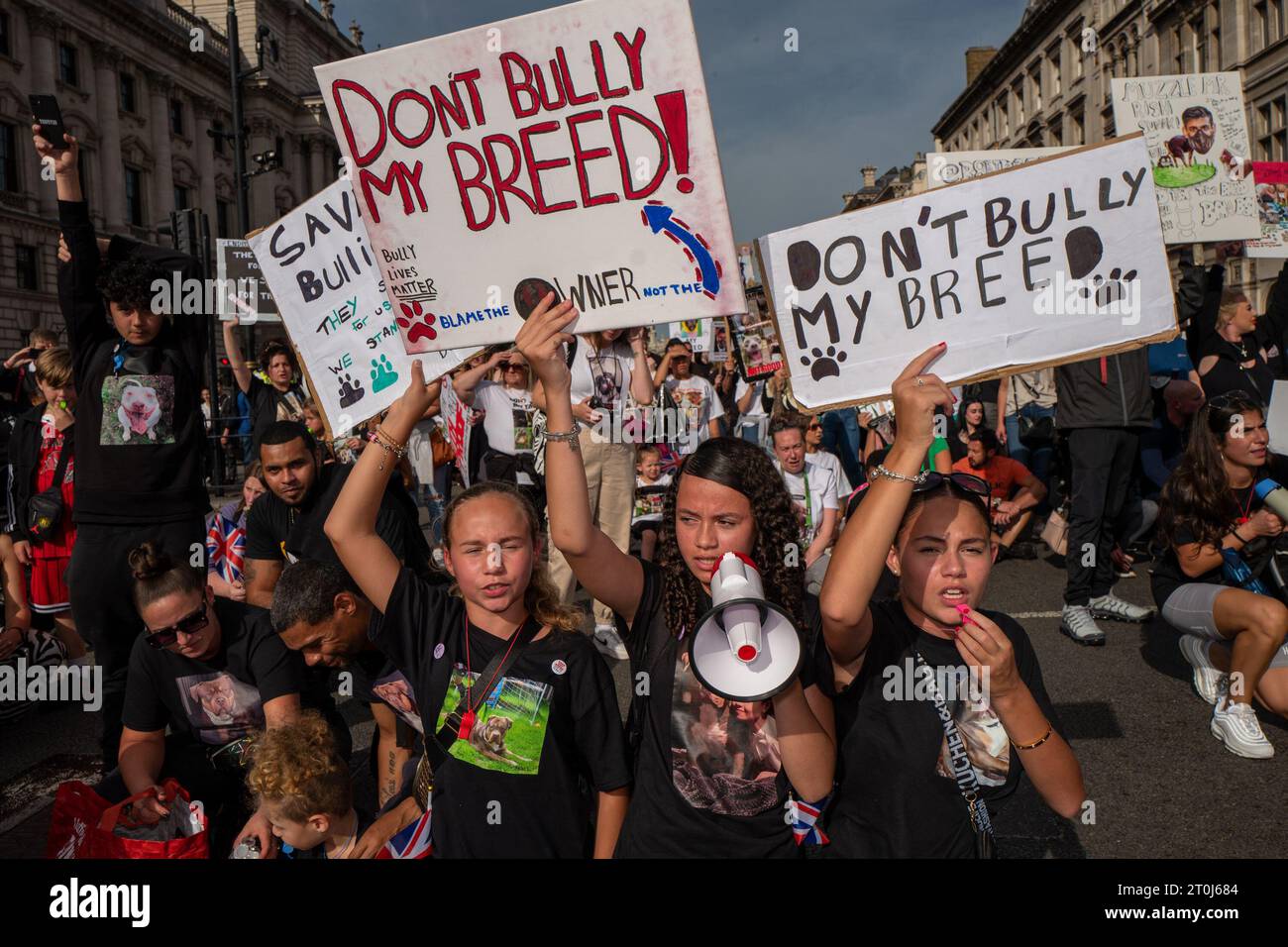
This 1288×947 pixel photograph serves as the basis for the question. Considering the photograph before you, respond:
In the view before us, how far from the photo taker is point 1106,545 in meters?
5.76

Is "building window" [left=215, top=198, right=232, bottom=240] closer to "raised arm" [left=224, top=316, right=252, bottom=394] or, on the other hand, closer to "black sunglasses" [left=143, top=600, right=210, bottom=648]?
"raised arm" [left=224, top=316, right=252, bottom=394]

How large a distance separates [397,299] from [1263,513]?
3802mm

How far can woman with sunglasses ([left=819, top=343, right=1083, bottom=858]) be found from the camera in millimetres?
1938

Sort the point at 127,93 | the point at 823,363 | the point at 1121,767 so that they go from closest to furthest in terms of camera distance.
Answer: the point at 823,363, the point at 1121,767, the point at 127,93

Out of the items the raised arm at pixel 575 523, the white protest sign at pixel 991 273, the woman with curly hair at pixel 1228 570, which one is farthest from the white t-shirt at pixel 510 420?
the raised arm at pixel 575 523

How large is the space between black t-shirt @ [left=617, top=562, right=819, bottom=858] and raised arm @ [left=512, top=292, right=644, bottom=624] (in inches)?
7.7

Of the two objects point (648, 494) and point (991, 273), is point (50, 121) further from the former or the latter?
point (648, 494)

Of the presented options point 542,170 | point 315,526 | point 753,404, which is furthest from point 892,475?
point 753,404

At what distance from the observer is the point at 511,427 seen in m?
6.93

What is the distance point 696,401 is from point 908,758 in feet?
19.7
